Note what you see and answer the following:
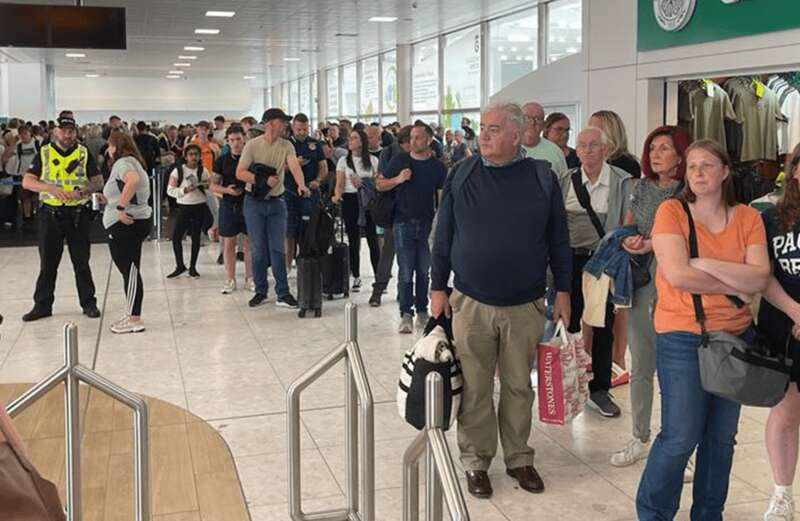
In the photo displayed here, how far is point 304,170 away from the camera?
9.24 meters

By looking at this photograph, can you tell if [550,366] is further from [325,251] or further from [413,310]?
[325,251]

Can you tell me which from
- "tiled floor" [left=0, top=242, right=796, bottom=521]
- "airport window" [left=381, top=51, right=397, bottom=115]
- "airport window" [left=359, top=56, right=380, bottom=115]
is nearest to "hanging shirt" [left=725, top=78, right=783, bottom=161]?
"tiled floor" [left=0, top=242, right=796, bottom=521]

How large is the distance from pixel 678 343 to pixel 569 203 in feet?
5.63

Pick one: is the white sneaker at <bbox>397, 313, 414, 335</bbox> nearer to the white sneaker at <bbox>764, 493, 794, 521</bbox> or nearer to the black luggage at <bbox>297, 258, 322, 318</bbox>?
the black luggage at <bbox>297, 258, 322, 318</bbox>

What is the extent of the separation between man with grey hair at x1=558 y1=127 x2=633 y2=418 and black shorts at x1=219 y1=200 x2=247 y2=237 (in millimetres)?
4524

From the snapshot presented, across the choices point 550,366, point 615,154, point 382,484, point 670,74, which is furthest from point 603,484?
point 670,74

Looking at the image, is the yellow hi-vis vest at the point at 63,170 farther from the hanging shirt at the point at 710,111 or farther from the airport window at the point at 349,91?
the airport window at the point at 349,91

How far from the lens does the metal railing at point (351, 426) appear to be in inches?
122

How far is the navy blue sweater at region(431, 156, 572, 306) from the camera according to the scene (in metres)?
3.88

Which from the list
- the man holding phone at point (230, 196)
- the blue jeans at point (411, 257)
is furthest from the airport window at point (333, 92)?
the blue jeans at point (411, 257)

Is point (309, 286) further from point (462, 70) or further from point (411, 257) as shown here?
point (462, 70)

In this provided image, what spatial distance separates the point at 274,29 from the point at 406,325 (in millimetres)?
13447

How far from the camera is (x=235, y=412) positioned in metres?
5.29

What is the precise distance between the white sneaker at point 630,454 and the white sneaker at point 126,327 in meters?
4.36
